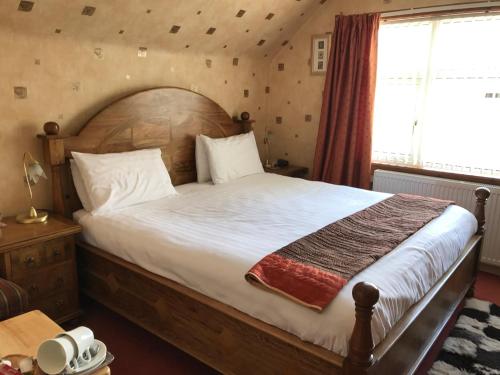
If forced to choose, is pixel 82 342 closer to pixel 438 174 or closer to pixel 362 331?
pixel 362 331

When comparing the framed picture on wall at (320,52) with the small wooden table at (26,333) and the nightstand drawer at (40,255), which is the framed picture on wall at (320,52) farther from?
the small wooden table at (26,333)

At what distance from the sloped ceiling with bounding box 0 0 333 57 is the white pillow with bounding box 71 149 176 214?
79 centimetres

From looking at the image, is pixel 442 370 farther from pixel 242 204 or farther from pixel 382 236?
pixel 242 204

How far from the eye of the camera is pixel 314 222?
228cm

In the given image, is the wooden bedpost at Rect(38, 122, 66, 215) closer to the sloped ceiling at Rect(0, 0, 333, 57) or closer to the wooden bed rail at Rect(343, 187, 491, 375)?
the sloped ceiling at Rect(0, 0, 333, 57)

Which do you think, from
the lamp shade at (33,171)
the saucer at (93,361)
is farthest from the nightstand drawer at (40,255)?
the saucer at (93,361)

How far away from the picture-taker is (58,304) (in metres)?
2.24

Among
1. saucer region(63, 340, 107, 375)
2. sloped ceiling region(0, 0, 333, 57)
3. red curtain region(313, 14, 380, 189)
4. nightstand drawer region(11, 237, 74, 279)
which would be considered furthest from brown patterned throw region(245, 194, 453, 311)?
sloped ceiling region(0, 0, 333, 57)

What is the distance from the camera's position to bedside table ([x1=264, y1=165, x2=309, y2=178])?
3823mm

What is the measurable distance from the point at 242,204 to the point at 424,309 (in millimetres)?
1273

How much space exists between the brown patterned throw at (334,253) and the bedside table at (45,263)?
3.91 feet

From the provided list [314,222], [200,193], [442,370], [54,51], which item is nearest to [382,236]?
[314,222]

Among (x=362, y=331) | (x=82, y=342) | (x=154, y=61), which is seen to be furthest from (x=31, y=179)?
(x=362, y=331)

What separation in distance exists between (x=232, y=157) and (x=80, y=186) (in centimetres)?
129
